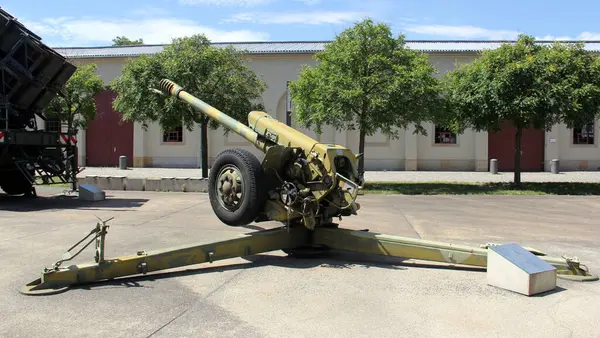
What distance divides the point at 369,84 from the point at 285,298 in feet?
41.0

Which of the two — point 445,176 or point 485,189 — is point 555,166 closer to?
point 445,176

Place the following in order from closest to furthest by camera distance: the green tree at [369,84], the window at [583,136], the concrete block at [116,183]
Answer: the concrete block at [116,183] → the green tree at [369,84] → the window at [583,136]

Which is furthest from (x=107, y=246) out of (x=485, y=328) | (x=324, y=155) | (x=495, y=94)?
(x=495, y=94)

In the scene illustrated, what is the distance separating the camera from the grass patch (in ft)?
54.3

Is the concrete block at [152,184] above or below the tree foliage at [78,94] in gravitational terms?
below

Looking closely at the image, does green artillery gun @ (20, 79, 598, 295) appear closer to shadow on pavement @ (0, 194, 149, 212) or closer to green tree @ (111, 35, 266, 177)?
shadow on pavement @ (0, 194, 149, 212)

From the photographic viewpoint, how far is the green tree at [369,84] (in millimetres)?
16188

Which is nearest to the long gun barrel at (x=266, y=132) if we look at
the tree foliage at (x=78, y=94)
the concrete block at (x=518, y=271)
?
the concrete block at (x=518, y=271)

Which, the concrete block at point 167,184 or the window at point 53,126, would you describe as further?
the concrete block at point 167,184

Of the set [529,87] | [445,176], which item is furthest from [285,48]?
[529,87]

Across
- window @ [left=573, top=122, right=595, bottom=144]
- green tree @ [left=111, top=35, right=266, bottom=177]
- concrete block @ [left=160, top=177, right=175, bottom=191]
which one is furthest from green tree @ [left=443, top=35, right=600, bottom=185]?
window @ [left=573, top=122, right=595, bottom=144]

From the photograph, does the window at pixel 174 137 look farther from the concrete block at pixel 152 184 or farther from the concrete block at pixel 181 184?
the concrete block at pixel 181 184

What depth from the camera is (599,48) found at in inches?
1161

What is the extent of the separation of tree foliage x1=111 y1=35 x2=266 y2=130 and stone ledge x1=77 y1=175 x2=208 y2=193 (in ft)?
10.6
